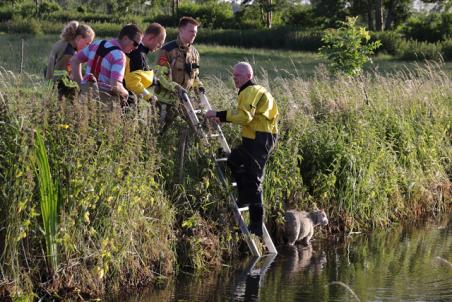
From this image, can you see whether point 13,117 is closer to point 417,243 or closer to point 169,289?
point 169,289

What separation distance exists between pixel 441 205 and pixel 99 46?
20.4 feet

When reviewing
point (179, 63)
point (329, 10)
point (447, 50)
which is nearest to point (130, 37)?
point (179, 63)

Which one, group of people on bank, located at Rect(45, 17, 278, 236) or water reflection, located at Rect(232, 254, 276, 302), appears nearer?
water reflection, located at Rect(232, 254, 276, 302)

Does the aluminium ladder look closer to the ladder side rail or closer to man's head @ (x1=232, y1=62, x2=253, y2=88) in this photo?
the ladder side rail

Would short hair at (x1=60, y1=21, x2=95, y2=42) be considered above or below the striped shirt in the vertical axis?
above

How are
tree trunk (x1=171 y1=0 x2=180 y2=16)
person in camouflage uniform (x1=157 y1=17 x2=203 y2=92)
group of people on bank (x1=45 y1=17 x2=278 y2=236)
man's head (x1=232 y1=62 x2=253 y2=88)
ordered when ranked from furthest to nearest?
1. tree trunk (x1=171 y1=0 x2=180 y2=16)
2. person in camouflage uniform (x1=157 y1=17 x2=203 y2=92)
3. man's head (x1=232 y1=62 x2=253 y2=88)
4. group of people on bank (x1=45 y1=17 x2=278 y2=236)

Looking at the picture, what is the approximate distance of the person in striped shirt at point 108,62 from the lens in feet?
31.8

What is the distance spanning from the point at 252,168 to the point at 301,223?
1.21m

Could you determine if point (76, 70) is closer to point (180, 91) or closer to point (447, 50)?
point (180, 91)

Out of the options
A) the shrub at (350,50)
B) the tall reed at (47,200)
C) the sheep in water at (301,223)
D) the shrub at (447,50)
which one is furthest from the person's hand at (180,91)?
the shrub at (447,50)

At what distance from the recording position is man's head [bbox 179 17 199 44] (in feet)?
35.3

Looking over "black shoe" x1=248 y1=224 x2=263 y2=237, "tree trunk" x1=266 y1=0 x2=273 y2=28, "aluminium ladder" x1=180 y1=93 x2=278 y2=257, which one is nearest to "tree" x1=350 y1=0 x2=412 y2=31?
"tree trunk" x1=266 y1=0 x2=273 y2=28

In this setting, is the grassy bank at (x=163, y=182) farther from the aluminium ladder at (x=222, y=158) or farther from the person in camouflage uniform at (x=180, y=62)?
the person in camouflage uniform at (x=180, y=62)

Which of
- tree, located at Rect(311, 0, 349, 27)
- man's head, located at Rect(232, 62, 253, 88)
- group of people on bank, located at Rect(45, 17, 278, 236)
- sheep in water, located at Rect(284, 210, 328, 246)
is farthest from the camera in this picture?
tree, located at Rect(311, 0, 349, 27)
